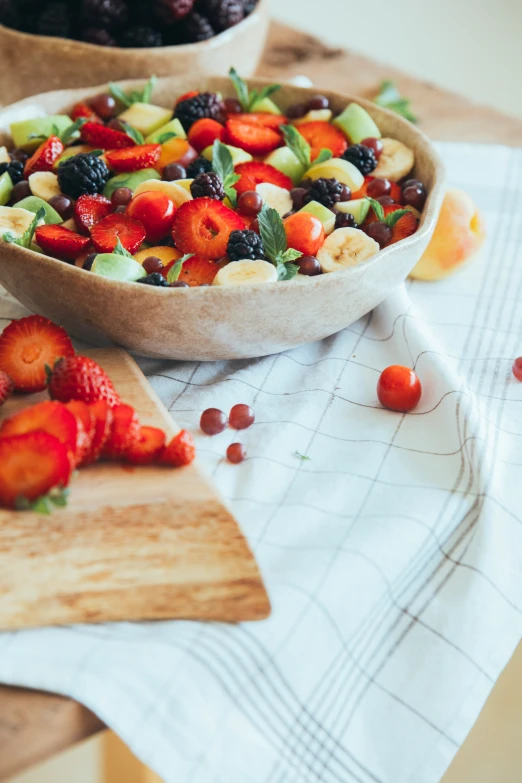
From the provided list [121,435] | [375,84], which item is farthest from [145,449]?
[375,84]

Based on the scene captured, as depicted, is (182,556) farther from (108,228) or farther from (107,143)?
(107,143)

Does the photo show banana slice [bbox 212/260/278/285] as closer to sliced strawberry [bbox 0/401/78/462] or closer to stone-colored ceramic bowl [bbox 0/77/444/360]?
stone-colored ceramic bowl [bbox 0/77/444/360]

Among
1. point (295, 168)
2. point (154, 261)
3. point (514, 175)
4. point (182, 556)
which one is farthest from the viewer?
point (514, 175)

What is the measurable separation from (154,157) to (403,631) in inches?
35.1

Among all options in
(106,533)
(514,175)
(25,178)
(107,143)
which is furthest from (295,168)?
(106,533)

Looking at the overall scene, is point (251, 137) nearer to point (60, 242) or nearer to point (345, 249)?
point (345, 249)

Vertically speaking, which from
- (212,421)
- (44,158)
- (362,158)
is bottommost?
(212,421)

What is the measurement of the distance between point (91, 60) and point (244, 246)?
2.48ft

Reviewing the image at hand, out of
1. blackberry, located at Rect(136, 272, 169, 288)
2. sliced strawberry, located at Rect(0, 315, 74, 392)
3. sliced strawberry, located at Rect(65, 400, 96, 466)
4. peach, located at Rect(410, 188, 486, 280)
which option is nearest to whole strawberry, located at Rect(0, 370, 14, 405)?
sliced strawberry, located at Rect(0, 315, 74, 392)

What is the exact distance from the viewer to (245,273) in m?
1.20

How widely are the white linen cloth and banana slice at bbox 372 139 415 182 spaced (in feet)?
1.00

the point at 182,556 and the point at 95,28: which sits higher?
the point at 95,28

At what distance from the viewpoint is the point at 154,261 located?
1.23 m

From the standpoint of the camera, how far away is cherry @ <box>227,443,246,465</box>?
45.9 inches
